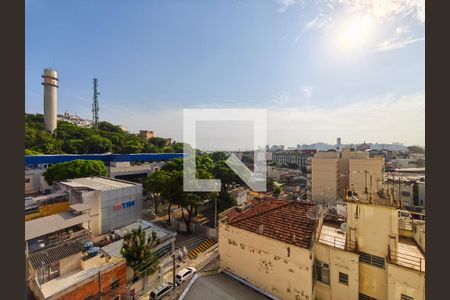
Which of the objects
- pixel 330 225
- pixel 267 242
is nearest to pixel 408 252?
pixel 330 225

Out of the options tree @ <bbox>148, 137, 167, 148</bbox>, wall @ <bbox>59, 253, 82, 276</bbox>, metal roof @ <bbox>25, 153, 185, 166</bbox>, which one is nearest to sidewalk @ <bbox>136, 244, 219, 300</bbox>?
wall @ <bbox>59, 253, 82, 276</bbox>

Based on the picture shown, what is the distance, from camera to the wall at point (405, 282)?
4059mm

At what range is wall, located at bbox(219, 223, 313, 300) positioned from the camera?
16.3 ft

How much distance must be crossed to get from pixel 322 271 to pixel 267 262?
1.36 meters

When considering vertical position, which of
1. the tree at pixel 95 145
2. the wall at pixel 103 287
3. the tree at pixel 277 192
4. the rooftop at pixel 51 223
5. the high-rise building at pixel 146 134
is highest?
the high-rise building at pixel 146 134

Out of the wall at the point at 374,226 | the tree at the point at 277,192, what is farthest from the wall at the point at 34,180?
the wall at the point at 374,226

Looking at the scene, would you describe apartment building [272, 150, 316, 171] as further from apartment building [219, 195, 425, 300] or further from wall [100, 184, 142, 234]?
apartment building [219, 195, 425, 300]

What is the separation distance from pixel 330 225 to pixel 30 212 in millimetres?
14074

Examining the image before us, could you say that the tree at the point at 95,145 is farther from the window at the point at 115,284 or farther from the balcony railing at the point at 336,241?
the balcony railing at the point at 336,241

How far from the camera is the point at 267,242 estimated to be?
218 inches

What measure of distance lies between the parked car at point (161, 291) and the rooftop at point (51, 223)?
482cm

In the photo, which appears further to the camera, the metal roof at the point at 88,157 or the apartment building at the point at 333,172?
the metal roof at the point at 88,157

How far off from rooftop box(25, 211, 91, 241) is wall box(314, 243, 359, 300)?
9.81 metres

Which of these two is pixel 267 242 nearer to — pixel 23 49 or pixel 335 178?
pixel 23 49
